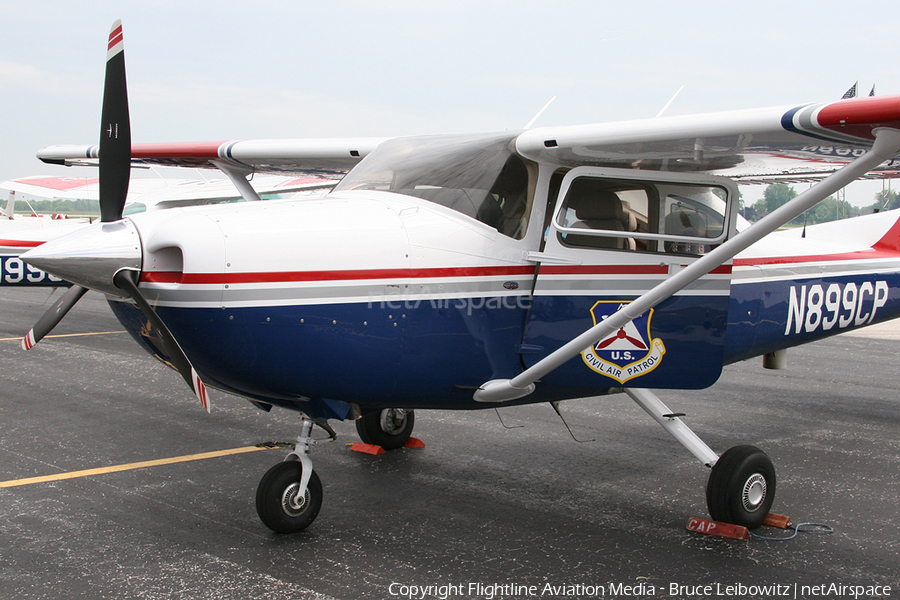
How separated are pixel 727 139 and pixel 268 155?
3860 millimetres

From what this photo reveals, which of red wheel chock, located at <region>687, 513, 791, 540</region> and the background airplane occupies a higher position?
the background airplane

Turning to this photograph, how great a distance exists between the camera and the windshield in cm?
453

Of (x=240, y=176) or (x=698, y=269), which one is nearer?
(x=698, y=269)

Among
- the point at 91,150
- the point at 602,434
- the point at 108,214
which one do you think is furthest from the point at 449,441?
the point at 91,150

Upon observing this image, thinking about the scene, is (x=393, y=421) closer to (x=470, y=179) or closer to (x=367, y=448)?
(x=367, y=448)

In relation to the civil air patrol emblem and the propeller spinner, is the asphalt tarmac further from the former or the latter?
the propeller spinner

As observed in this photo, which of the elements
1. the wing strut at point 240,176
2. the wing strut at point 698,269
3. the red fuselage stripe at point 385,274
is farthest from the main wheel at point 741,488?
the wing strut at point 240,176

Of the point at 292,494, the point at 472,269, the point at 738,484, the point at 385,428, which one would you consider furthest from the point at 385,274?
the point at 385,428

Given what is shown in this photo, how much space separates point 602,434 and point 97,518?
4.11 meters

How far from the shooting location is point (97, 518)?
4.76 m

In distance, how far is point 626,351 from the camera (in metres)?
4.74

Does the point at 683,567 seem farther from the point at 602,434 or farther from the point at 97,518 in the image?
the point at 97,518

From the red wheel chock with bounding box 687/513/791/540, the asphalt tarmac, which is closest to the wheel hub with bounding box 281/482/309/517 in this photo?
the asphalt tarmac

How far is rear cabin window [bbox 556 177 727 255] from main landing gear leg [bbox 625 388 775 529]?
965 millimetres
